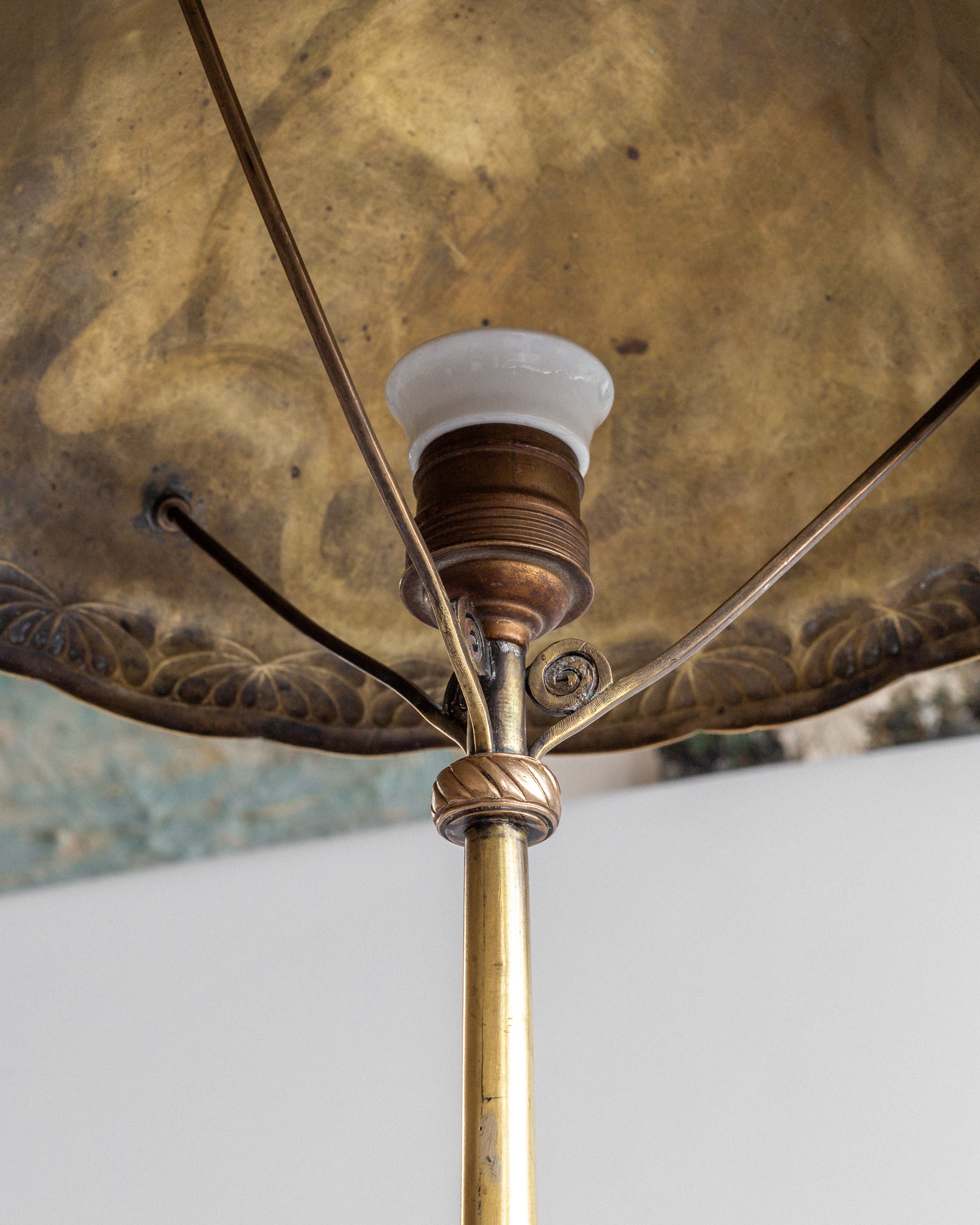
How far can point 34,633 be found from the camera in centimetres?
74

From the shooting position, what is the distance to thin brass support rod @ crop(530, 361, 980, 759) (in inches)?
22.8

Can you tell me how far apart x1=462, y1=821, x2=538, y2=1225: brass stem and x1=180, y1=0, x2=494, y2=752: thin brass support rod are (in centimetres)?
9

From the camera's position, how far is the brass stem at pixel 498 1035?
0.47 metres

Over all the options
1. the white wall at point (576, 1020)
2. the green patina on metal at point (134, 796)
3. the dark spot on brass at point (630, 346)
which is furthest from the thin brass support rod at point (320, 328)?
the green patina on metal at point (134, 796)

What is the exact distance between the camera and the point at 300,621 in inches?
28.7

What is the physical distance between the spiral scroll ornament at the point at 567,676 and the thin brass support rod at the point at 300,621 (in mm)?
46

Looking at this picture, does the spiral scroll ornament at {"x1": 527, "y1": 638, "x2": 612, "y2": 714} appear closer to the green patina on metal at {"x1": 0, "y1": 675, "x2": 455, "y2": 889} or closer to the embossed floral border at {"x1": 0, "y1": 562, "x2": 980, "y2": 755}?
the embossed floral border at {"x1": 0, "y1": 562, "x2": 980, "y2": 755}

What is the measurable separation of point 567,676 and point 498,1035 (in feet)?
0.62

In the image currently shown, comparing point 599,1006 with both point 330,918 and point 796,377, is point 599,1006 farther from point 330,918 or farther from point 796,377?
point 796,377

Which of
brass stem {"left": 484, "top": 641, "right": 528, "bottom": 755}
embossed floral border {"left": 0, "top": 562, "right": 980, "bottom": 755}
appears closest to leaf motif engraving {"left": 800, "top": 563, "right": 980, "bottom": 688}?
embossed floral border {"left": 0, "top": 562, "right": 980, "bottom": 755}

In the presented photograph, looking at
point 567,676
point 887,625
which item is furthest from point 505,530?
point 887,625

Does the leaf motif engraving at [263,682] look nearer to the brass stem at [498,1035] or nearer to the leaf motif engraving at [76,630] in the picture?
the leaf motif engraving at [76,630]

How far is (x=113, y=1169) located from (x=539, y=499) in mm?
787

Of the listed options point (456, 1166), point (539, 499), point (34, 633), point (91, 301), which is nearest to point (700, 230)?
point (539, 499)
